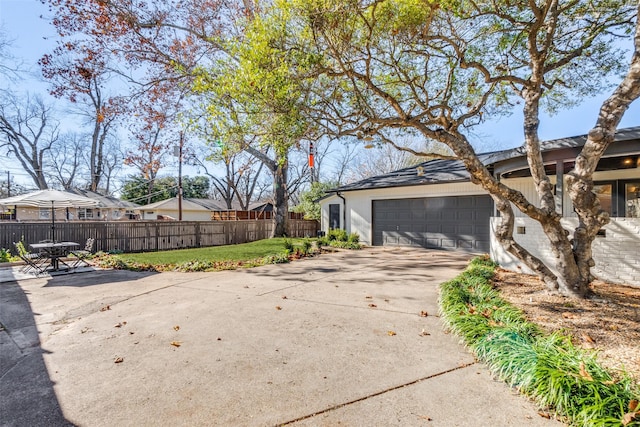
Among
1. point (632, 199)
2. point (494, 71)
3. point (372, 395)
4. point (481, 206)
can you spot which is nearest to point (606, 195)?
point (632, 199)

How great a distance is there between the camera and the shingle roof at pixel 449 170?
235 inches

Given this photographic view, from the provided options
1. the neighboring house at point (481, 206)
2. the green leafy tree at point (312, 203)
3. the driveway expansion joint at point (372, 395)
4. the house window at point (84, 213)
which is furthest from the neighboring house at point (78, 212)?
the driveway expansion joint at point (372, 395)

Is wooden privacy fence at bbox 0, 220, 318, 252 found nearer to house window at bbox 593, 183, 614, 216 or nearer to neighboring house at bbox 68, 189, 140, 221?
neighboring house at bbox 68, 189, 140, 221

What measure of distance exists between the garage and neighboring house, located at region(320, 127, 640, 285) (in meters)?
0.03

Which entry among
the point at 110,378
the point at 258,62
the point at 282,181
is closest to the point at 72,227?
the point at 282,181

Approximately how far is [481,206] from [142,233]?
13.2 m

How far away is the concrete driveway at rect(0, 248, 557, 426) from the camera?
8.00ft

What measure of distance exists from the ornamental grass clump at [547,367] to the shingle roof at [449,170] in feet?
12.1

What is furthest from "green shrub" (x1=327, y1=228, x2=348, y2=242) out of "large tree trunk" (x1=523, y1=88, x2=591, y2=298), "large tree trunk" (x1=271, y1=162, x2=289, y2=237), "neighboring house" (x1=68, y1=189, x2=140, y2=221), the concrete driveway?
"neighboring house" (x1=68, y1=189, x2=140, y2=221)

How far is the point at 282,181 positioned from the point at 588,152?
45.4 feet

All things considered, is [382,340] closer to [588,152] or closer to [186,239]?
[588,152]

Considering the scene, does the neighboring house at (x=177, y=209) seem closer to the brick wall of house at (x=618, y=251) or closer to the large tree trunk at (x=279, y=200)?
the large tree trunk at (x=279, y=200)

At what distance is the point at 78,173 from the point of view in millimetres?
35031

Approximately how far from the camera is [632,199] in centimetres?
853
